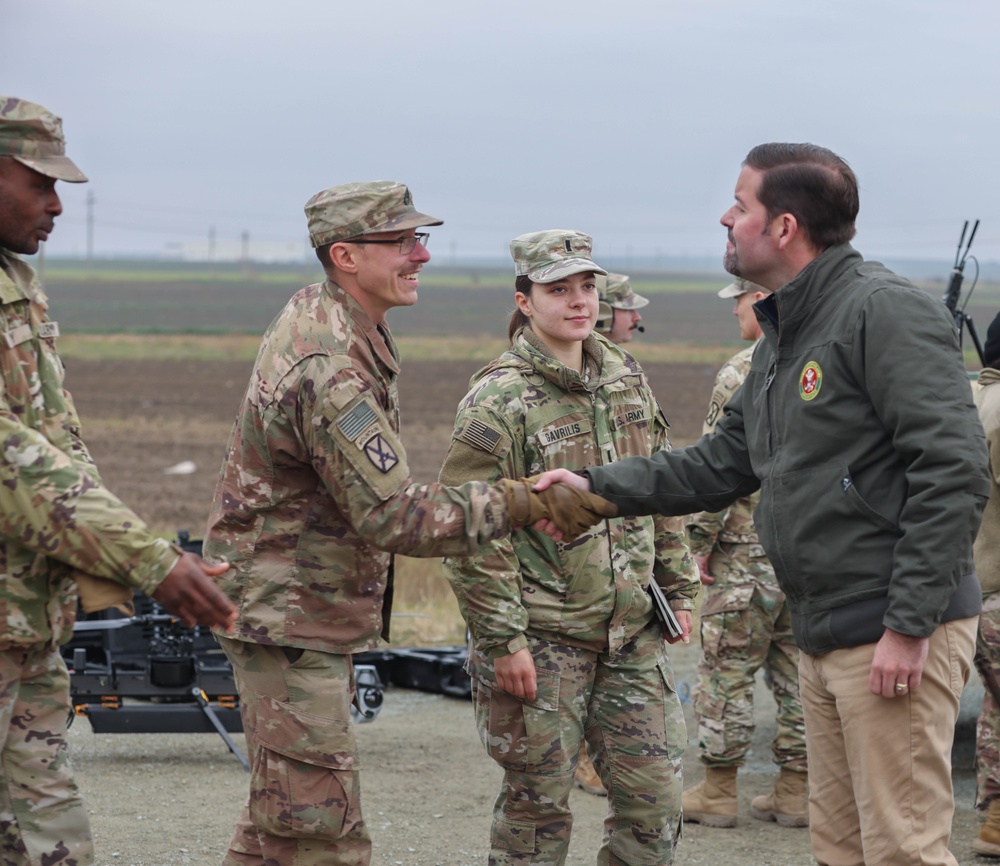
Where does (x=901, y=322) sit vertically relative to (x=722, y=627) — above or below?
above

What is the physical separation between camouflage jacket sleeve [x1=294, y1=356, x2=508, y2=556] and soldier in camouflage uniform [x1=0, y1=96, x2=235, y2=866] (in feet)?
1.43

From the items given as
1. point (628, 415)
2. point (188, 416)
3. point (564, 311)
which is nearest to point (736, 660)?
point (628, 415)

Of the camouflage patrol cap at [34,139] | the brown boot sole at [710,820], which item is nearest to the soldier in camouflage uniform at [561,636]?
the camouflage patrol cap at [34,139]

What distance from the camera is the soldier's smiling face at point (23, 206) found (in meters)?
3.58

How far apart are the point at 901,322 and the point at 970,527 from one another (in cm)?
55

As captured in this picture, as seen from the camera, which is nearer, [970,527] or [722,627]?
[970,527]

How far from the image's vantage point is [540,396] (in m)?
4.62

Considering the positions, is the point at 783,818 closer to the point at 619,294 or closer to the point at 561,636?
the point at 561,636

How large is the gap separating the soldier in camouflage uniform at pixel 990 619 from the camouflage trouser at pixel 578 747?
1991 millimetres

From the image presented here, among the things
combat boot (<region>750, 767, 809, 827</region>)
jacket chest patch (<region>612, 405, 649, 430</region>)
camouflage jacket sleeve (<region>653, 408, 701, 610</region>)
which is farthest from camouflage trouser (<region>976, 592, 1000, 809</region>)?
jacket chest patch (<region>612, 405, 649, 430</region>)

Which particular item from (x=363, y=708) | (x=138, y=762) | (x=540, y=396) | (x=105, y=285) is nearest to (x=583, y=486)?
(x=540, y=396)

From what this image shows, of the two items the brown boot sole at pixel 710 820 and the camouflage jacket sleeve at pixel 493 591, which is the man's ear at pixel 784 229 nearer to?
the camouflage jacket sleeve at pixel 493 591

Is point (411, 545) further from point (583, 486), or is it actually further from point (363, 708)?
point (363, 708)

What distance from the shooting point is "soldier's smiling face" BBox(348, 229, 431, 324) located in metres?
4.14
